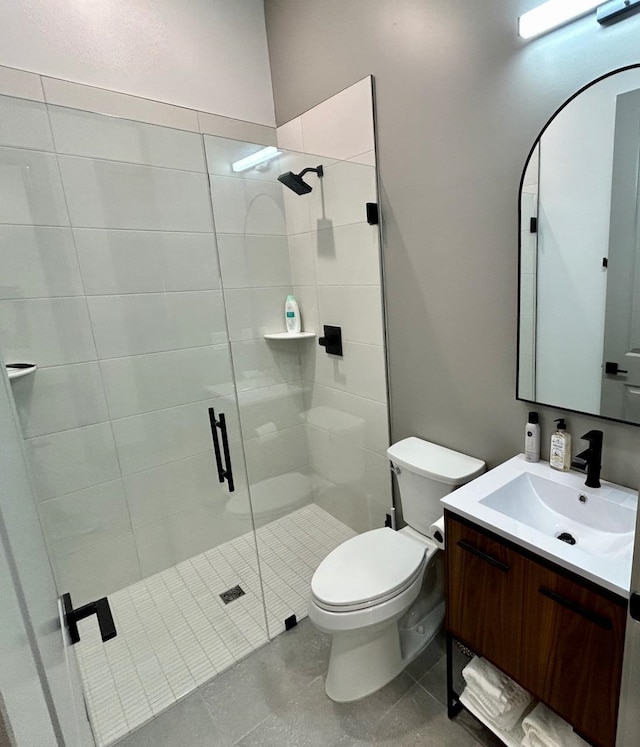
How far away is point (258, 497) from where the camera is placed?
7.69ft

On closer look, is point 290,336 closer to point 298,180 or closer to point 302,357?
point 302,357

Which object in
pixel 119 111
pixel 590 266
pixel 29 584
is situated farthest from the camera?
pixel 119 111

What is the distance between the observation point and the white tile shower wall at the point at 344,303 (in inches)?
75.5

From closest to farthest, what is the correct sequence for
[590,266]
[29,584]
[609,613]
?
[29,584] → [609,613] → [590,266]

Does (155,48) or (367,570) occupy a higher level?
(155,48)

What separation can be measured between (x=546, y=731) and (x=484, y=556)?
1.60 ft

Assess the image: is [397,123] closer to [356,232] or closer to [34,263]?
[356,232]

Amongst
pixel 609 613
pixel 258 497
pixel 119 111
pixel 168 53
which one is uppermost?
pixel 168 53

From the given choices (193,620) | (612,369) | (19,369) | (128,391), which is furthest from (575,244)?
(193,620)

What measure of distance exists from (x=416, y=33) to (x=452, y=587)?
1.98 m

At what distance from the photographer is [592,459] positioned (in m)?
1.23

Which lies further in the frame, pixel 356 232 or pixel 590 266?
pixel 356 232

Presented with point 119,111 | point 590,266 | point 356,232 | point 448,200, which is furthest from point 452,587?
point 119,111

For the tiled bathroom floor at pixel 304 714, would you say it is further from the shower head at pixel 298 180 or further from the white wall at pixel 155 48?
the white wall at pixel 155 48
